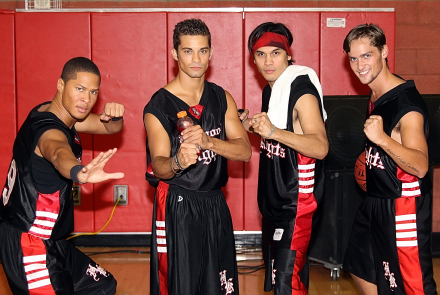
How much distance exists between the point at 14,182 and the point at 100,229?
2180mm

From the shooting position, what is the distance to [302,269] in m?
2.72

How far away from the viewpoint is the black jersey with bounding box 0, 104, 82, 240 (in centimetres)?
248

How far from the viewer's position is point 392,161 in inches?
103

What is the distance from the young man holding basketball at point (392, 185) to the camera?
2.44 meters

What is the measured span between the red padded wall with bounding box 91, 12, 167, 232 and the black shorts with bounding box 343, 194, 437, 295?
2520 mm

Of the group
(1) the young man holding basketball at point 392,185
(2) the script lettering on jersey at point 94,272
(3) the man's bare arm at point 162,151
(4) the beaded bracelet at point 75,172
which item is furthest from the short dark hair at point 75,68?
(1) the young man holding basketball at point 392,185

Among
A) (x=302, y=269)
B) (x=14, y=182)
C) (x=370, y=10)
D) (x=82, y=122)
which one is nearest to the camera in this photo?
(x=14, y=182)

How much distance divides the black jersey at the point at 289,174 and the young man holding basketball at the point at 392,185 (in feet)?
1.16

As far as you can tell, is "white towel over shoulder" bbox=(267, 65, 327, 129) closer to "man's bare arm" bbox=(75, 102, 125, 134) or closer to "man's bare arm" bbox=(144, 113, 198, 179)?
"man's bare arm" bbox=(144, 113, 198, 179)

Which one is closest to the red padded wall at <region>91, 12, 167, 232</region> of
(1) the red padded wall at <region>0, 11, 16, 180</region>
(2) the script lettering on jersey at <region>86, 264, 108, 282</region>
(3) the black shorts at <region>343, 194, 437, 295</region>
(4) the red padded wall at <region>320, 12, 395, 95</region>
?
(1) the red padded wall at <region>0, 11, 16, 180</region>

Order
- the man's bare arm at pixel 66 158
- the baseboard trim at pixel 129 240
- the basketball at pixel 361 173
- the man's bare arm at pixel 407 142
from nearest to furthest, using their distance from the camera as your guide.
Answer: the man's bare arm at pixel 66 158, the man's bare arm at pixel 407 142, the basketball at pixel 361 173, the baseboard trim at pixel 129 240

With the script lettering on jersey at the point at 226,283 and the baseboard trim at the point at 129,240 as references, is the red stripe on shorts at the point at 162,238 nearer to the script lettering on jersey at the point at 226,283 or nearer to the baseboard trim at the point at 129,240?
the script lettering on jersey at the point at 226,283

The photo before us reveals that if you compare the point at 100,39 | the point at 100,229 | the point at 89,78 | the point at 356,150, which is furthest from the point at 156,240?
the point at 100,39

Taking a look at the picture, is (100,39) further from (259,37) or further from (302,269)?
(302,269)
